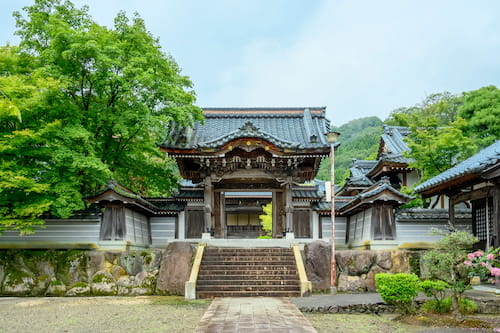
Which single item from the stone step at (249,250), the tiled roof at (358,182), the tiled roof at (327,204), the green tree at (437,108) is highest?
the green tree at (437,108)

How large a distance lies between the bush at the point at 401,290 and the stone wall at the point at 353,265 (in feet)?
13.8

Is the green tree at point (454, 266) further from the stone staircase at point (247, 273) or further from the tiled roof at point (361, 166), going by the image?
the tiled roof at point (361, 166)

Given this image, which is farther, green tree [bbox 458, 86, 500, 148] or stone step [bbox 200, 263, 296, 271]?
green tree [bbox 458, 86, 500, 148]

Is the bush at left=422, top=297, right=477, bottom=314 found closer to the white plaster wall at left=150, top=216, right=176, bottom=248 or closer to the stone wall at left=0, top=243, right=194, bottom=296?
the stone wall at left=0, top=243, right=194, bottom=296

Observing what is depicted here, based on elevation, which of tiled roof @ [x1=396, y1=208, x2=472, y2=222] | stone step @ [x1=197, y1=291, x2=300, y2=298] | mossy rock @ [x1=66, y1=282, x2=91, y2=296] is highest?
tiled roof @ [x1=396, y1=208, x2=472, y2=222]

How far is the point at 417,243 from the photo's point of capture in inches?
655

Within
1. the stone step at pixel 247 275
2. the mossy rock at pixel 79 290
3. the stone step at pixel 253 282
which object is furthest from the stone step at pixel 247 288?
the mossy rock at pixel 79 290

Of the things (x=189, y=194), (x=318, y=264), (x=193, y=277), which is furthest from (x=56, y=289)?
(x=318, y=264)

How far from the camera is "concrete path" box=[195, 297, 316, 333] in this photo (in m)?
7.80

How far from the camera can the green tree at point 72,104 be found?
522 inches

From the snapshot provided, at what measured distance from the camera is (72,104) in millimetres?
14812

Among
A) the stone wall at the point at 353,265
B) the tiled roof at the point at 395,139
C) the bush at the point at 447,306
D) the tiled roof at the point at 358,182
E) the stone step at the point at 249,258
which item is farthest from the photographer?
the tiled roof at the point at 358,182

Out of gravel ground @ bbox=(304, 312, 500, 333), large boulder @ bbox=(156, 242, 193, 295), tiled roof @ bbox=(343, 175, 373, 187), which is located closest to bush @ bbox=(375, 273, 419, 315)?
gravel ground @ bbox=(304, 312, 500, 333)

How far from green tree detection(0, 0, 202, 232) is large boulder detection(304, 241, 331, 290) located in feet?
23.7
